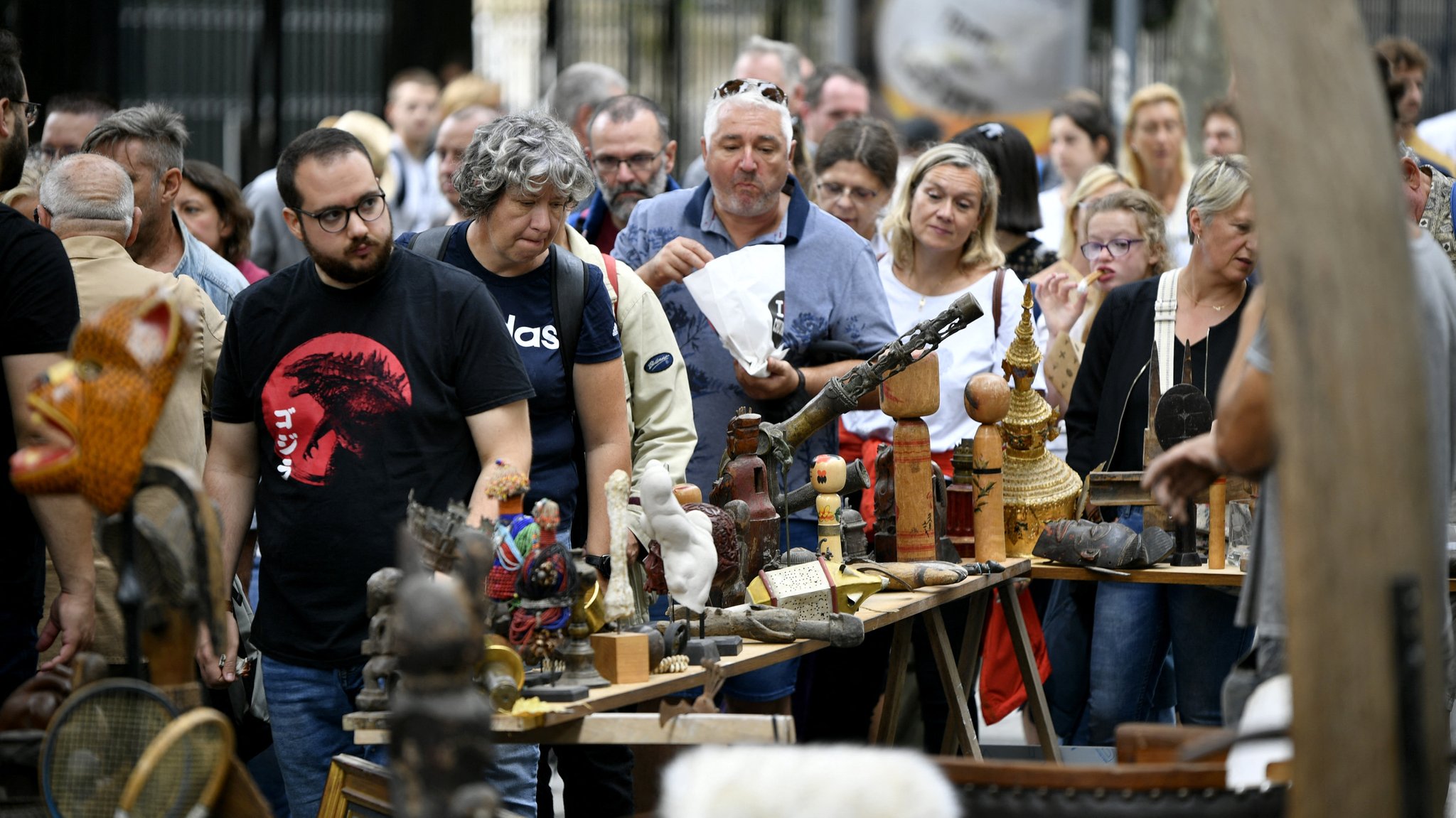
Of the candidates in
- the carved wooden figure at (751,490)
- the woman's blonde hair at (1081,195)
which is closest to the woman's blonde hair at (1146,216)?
the woman's blonde hair at (1081,195)

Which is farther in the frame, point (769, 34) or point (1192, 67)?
point (769, 34)

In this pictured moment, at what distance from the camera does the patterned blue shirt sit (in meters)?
4.38

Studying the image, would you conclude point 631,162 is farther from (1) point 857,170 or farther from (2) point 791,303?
(2) point 791,303

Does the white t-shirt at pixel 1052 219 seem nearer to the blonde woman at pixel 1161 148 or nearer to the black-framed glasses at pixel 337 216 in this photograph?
the blonde woman at pixel 1161 148

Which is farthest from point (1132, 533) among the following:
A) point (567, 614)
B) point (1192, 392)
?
point (567, 614)

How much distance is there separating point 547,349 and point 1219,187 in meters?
1.90

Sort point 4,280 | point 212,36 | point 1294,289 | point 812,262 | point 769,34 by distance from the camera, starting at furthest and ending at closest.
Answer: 1. point 769,34
2. point 212,36
3. point 812,262
4. point 4,280
5. point 1294,289

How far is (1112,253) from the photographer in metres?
5.44

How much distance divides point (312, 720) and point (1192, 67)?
31.6 ft

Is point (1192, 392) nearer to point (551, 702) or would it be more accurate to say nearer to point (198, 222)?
point (551, 702)

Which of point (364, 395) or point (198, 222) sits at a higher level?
Result: point (198, 222)

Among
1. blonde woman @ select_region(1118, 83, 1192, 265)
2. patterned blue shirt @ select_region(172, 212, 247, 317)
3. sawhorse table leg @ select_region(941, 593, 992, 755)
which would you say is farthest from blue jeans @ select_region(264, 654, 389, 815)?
blonde woman @ select_region(1118, 83, 1192, 265)

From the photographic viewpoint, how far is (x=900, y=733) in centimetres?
541

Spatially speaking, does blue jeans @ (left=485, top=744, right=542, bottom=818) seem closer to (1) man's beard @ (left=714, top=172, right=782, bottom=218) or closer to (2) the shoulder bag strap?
(1) man's beard @ (left=714, top=172, right=782, bottom=218)
